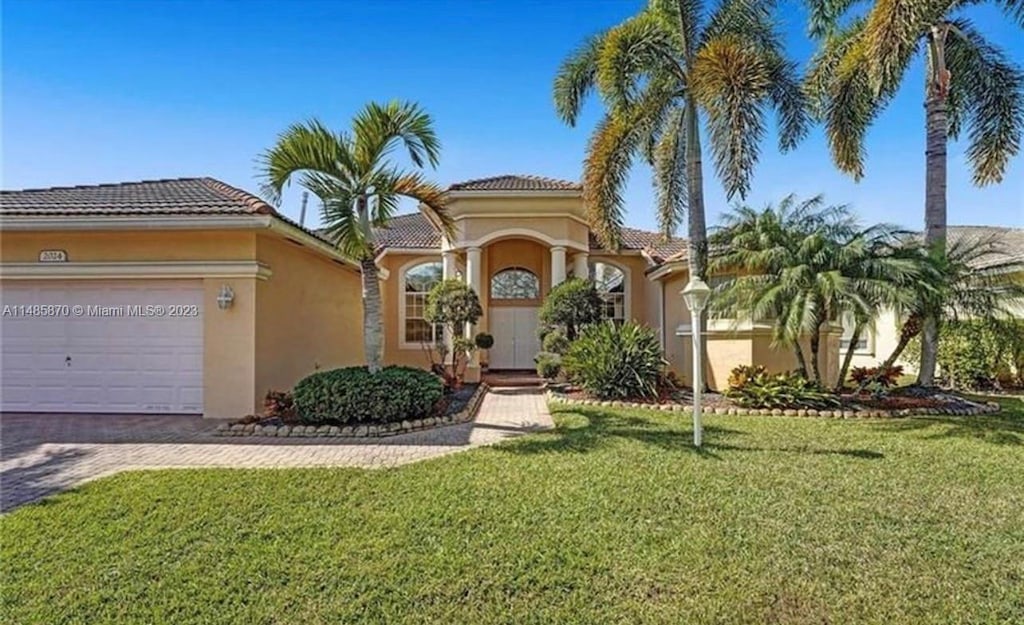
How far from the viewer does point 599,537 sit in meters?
5.01

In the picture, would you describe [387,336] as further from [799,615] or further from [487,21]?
[799,615]

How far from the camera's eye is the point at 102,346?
1153cm

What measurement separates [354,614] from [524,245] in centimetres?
1845

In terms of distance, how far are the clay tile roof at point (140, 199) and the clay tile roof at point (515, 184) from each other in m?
7.41

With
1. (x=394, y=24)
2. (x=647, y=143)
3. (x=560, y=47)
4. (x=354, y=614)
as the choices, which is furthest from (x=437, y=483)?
(x=560, y=47)

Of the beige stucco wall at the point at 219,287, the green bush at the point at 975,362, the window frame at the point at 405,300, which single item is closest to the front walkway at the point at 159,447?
the beige stucco wall at the point at 219,287

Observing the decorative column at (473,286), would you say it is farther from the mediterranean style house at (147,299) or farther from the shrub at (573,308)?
the mediterranean style house at (147,299)

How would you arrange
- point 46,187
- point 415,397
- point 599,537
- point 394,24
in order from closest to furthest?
point 599,537 → point 415,397 → point 394,24 → point 46,187

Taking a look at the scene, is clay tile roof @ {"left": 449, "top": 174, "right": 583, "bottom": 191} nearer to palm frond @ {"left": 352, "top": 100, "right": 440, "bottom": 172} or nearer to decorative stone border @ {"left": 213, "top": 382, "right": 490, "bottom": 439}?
palm frond @ {"left": 352, "top": 100, "right": 440, "bottom": 172}

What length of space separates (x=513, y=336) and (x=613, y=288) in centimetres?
473

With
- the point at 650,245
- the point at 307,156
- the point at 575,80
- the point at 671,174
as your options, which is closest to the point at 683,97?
the point at 671,174

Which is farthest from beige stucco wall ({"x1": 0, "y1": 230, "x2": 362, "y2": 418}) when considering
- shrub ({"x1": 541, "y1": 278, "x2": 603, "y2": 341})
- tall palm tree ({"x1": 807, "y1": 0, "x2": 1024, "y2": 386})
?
tall palm tree ({"x1": 807, "y1": 0, "x2": 1024, "y2": 386})

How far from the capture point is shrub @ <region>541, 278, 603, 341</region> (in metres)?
16.0

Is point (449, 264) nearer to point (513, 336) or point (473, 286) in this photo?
→ point (473, 286)
